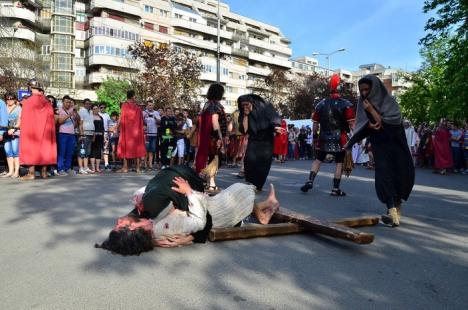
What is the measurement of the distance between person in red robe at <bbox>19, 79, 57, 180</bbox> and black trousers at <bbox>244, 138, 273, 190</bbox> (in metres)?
4.91

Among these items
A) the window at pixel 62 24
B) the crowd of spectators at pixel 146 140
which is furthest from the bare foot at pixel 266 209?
the window at pixel 62 24

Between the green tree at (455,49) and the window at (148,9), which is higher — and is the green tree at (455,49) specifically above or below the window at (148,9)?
below

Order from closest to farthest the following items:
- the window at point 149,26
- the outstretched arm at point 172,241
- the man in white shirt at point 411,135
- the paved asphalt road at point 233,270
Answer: the paved asphalt road at point 233,270 → the outstretched arm at point 172,241 → the man in white shirt at point 411,135 → the window at point 149,26

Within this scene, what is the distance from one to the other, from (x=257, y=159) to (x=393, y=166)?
272 centimetres

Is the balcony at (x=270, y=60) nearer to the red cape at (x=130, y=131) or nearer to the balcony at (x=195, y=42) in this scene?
the balcony at (x=195, y=42)

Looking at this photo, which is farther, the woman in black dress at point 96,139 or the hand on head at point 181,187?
the woman in black dress at point 96,139

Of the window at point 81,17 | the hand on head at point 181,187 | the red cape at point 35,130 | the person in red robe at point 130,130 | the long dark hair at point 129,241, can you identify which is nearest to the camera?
the long dark hair at point 129,241

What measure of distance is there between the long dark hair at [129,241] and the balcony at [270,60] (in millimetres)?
82100

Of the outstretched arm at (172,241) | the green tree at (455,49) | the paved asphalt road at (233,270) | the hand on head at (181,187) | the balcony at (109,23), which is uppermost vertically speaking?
the balcony at (109,23)

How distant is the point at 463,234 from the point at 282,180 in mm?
5804

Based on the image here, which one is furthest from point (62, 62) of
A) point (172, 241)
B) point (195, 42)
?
point (172, 241)

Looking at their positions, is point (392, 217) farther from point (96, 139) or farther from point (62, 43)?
point (62, 43)

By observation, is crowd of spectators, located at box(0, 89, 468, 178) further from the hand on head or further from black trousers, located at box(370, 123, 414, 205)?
the hand on head

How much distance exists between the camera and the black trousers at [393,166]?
569 centimetres
